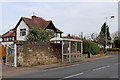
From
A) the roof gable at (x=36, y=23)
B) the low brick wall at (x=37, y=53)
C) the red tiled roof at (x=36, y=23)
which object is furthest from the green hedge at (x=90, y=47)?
the red tiled roof at (x=36, y=23)

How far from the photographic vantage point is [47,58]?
1706cm

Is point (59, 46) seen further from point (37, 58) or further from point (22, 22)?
point (22, 22)

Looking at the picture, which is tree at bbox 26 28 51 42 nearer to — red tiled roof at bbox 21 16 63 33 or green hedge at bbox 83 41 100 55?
red tiled roof at bbox 21 16 63 33

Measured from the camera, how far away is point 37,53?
16172 millimetres

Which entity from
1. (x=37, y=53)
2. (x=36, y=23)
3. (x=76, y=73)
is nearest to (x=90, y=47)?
(x=37, y=53)

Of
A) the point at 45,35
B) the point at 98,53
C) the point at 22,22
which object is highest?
the point at 22,22

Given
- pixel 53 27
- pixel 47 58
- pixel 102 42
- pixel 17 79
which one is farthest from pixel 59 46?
pixel 102 42

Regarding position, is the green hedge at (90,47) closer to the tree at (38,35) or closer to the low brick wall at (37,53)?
the tree at (38,35)

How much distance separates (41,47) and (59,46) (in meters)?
2.79

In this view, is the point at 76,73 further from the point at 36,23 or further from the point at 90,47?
the point at 36,23

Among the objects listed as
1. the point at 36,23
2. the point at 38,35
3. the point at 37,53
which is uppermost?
the point at 36,23

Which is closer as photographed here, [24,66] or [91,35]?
[24,66]

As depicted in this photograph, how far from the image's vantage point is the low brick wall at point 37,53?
1499cm

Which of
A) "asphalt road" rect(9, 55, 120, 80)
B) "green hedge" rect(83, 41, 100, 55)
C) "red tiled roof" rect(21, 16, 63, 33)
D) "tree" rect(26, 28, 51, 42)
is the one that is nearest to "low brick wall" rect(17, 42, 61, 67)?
"asphalt road" rect(9, 55, 120, 80)
